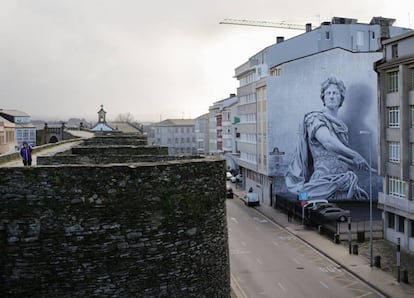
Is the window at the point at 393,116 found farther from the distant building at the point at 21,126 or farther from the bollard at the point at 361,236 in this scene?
the distant building at the point at 21,126

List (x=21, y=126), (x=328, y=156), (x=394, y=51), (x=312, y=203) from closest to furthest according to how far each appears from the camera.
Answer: (x=394, y=51)
(x=312, y=203)
(x=328, y=156)
(x=21, y=126)

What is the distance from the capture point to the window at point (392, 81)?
36.0m

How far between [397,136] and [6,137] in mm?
43664

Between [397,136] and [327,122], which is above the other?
[327,122]

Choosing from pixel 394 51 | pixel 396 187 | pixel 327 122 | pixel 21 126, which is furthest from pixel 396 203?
pixel 21 126

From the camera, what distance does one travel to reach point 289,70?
52.5 meters

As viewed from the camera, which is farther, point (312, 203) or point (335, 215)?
point (312, 203)

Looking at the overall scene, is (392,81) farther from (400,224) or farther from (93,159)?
(93,159)

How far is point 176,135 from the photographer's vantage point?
15575cm

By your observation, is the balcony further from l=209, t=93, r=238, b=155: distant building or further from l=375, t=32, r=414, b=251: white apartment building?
l=209, t=93, r=238, b=155: distant building

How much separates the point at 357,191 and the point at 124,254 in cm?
4659

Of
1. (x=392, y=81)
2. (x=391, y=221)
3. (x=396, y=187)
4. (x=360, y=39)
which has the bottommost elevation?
(x=391, y=221)

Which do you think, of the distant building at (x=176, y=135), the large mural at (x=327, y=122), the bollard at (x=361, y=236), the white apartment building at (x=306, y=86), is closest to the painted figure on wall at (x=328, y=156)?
the large mural at (x=327, y=122)

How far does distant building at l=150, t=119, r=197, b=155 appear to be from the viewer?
509 feet
